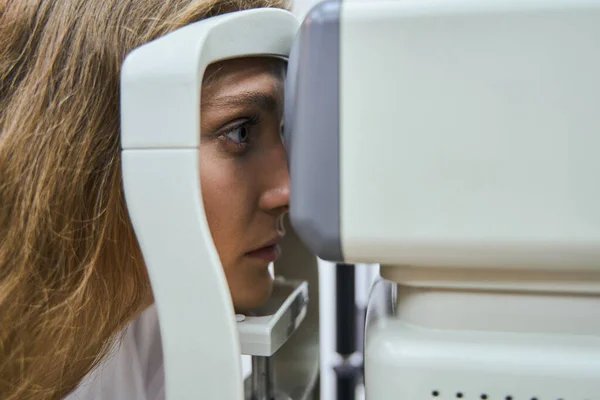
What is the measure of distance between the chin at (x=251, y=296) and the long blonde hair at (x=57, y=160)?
171 mm

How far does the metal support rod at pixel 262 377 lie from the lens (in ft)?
2.38

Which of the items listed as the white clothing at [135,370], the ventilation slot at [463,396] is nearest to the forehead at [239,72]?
the ventilation slot at [463,396]

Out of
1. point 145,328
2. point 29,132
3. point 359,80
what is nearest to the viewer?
point 359,80

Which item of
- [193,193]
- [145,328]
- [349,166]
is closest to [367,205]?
[349,166]

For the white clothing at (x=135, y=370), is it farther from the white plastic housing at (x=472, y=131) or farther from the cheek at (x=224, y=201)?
the white plastic housing at (x=472, y=131)

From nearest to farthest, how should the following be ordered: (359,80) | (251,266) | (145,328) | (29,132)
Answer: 1. (359,80)
2. (29,132)
3. (251,266)
4. (145,328)

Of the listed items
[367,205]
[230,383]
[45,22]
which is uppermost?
[45,22]

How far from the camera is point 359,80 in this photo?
0.34 meters

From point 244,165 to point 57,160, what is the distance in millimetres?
202

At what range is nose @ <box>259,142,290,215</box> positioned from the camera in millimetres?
609

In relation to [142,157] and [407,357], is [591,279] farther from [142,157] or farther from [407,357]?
[142,157]

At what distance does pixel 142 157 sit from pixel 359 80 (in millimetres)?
178

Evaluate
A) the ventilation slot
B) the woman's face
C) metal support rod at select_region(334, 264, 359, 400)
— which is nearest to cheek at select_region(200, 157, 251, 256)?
the woman's face

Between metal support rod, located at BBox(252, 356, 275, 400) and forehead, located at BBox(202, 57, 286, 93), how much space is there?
1.29ft
